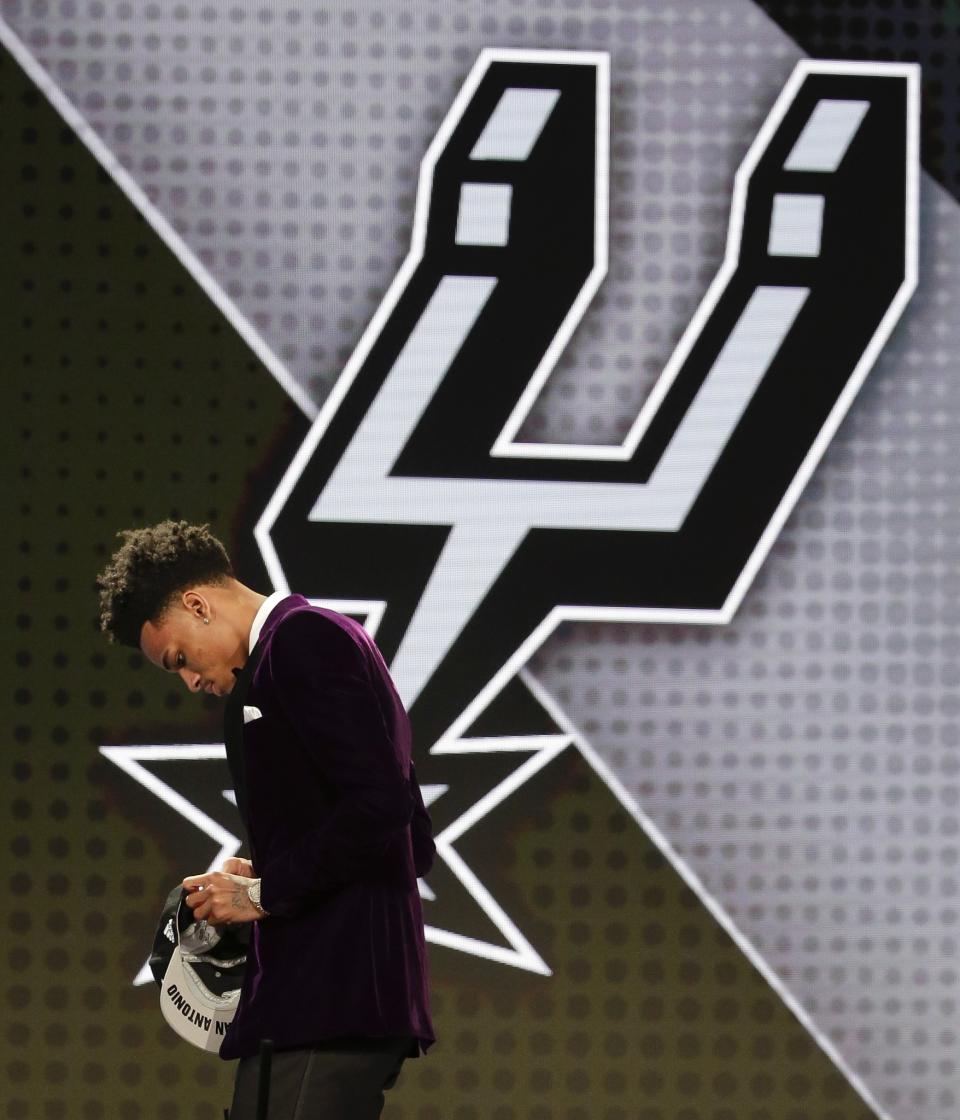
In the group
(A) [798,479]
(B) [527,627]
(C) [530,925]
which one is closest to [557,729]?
(B) [527,627]

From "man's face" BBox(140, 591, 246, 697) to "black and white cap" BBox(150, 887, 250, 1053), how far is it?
319mm

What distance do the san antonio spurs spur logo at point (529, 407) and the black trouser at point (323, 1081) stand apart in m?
1.31

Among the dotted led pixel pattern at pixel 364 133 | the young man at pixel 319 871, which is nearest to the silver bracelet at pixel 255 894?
the young man at pixel 319 871

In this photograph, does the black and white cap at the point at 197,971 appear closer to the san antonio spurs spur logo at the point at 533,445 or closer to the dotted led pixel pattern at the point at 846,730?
the san antonio spurs spur logo at the point at 533,445

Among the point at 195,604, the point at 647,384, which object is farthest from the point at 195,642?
the point at 647,384

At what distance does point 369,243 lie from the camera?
3.34 meters

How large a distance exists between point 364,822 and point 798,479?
1871 millimetres

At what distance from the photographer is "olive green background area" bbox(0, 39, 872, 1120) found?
3262 millimetres

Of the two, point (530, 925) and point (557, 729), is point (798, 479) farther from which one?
point (530, 925)

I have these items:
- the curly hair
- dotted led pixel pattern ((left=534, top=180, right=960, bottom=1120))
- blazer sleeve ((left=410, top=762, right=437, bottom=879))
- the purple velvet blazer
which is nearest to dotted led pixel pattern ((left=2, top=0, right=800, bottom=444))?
dotted led pixel pattern ((left=534, top=180, right=960, bottom=1120))

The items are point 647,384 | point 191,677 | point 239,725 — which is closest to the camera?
point 239,725

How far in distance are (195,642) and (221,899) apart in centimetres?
36

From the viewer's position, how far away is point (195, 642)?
6.72 feet

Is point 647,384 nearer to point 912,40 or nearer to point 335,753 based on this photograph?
point 912,40
